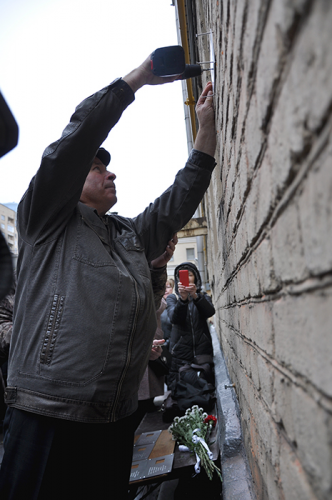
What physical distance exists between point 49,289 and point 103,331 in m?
0.31

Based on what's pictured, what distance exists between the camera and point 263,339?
3.69 feet

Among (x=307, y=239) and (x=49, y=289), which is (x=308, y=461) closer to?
(x=307, y=239)

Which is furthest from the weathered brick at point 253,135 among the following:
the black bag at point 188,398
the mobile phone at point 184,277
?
the mobile phone at point 184,277

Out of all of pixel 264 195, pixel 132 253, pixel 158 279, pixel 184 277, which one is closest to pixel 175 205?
pixel 132 253

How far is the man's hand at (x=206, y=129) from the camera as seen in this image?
7.11 ft

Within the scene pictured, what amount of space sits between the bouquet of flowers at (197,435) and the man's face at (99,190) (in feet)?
6.08

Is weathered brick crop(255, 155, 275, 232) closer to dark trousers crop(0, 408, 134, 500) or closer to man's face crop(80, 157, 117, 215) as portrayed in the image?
dark trousers crop(0, 408, 134, 500)

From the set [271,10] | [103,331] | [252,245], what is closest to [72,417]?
[103,331]

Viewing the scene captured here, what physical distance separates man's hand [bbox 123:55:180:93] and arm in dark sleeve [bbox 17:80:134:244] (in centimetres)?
9

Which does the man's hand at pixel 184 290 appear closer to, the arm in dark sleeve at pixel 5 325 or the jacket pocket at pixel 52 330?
the arm in dark sleeve at pixel 5 325

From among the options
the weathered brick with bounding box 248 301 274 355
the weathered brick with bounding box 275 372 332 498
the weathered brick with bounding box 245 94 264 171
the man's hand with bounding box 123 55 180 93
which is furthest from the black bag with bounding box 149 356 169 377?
the weathered brick with bounding box 245 94 264 171

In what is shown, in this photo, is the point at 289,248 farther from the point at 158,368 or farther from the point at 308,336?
the point at 158,368

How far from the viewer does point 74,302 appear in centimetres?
155

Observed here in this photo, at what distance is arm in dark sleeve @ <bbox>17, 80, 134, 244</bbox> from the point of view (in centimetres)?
156
